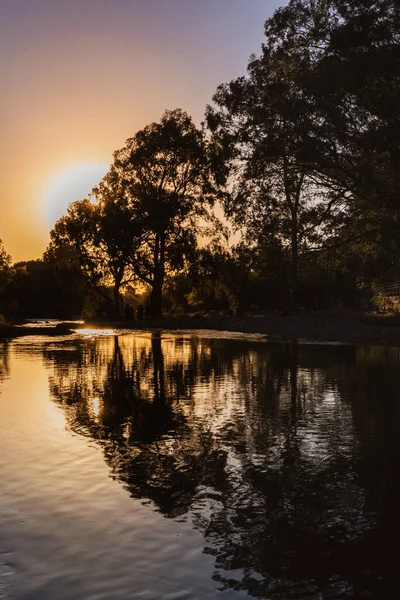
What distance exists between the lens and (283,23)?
32.3 metres

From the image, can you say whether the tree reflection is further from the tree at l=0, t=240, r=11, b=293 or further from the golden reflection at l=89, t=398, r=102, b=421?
the tree at l=0, t=240, r=11, b=293

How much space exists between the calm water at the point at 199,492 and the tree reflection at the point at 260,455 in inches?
0.8

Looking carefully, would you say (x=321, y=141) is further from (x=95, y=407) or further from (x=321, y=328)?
(x=95, y=407)

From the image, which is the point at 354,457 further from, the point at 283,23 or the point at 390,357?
the point at 283,23

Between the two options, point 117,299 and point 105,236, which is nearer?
point 105,236

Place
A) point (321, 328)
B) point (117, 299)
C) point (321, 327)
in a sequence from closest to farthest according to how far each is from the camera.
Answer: point (321, 328) < point (321, 327) < point (117, 299)

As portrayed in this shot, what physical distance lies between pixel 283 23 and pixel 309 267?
466 inches

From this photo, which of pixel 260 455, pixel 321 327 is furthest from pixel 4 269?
pixel 260 455

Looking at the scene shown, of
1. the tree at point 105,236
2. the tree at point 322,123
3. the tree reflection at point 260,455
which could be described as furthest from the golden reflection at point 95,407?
the tree at point 105,236

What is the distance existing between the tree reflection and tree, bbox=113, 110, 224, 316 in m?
45.8

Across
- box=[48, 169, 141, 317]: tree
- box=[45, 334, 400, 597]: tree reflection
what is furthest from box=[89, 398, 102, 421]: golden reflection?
box=[48, 169, 141, 317]: tree

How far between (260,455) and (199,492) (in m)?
1.78

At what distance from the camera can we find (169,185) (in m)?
65.2

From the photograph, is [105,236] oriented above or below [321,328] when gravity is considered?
above
